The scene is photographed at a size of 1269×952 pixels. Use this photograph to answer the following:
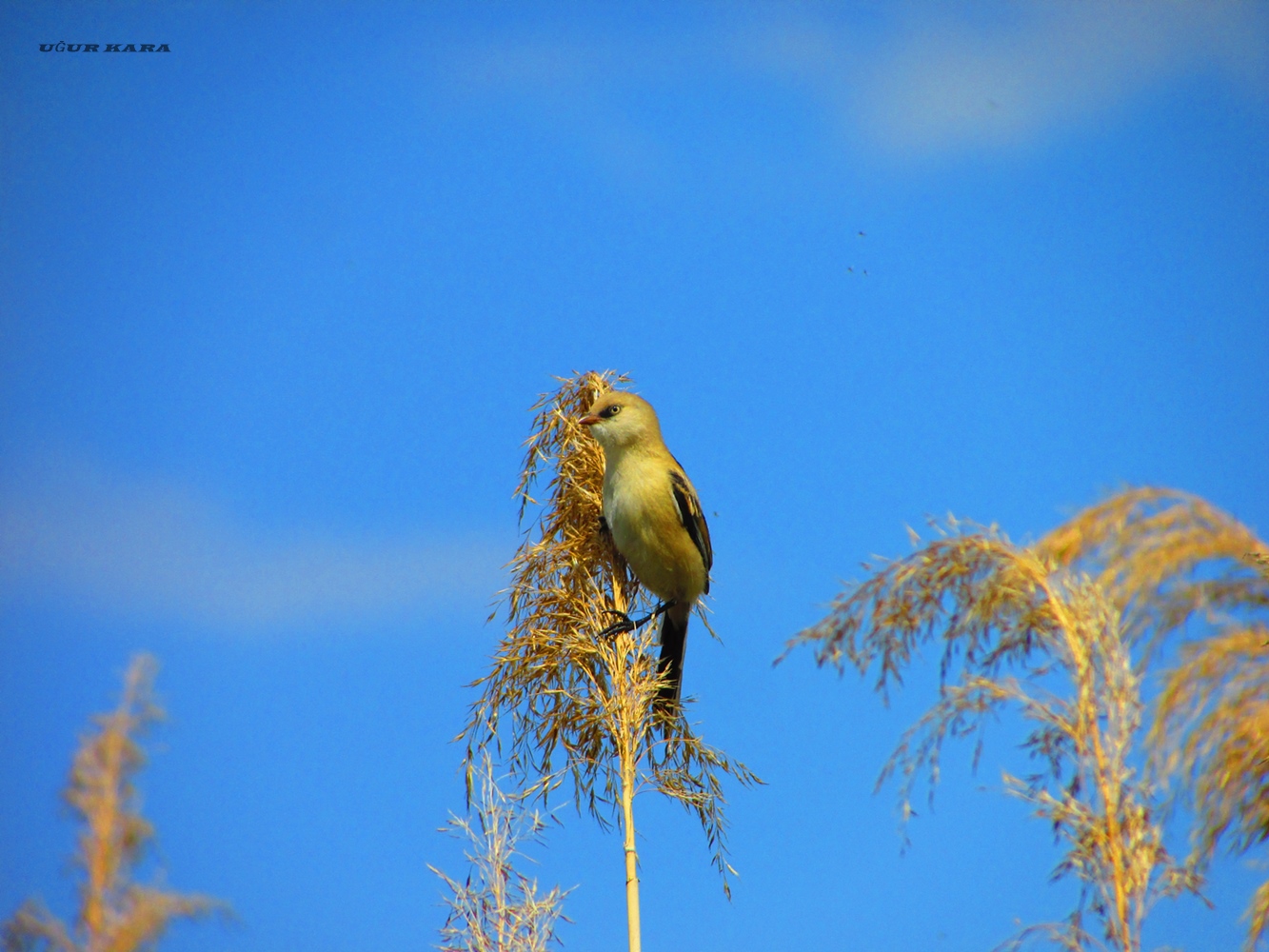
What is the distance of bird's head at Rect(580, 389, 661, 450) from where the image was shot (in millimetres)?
5078

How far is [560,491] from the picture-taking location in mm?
4969

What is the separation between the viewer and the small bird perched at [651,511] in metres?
5.05

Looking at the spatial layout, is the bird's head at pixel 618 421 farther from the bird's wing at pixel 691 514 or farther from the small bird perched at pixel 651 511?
the bird's wing at pixel 691 514

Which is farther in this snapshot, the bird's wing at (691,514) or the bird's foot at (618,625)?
the bird's wing at (691,514)

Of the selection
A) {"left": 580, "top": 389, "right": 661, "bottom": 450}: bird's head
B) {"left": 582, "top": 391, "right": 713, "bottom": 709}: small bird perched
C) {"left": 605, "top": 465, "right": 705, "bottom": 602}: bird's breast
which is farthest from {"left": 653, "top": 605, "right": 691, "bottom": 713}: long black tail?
{"left": 580, "top": 389, "right": 661, "bottom": 450}: bird's head

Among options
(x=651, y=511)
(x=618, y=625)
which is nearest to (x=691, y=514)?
(x=651, y=511)

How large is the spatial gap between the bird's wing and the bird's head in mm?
349

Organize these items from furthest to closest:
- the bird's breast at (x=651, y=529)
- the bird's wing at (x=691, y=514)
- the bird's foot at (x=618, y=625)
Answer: the bird's wing at (x=691, y=514)
the bird's breast at (x=651, y=529)
the bird's foot at (x=618, y=625)

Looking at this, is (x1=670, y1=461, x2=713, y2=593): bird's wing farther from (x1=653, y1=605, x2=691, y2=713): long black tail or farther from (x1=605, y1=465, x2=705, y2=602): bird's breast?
(x1=653, y1=605, x2=691, y2=713): long black tail

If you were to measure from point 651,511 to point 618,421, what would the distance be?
0.46 metres

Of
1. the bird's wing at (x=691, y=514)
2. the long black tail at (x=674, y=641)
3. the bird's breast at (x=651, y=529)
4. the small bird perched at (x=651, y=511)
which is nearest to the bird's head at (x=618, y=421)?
the small bird perched at (x=651, y=511)

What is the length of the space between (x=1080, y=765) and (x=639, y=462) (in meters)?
2.97

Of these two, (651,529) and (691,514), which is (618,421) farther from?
(691,514)

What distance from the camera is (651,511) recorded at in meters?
5.11
